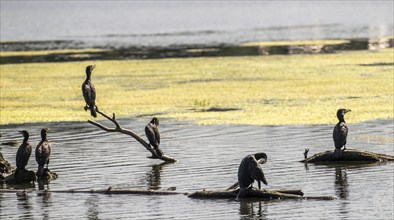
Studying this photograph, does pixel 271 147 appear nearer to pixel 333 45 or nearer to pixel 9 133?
pixel 9 133

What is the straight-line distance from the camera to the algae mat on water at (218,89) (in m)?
42.4

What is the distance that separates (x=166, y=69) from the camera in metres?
64.4

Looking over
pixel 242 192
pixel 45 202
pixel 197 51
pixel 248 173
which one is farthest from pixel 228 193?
pixel 197 51

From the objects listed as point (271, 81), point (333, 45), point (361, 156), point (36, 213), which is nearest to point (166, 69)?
point (271, 81)

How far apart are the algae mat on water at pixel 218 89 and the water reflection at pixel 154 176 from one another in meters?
A: 8.82

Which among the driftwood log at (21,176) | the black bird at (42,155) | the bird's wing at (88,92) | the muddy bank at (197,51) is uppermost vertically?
the muddy bank at (197,51)

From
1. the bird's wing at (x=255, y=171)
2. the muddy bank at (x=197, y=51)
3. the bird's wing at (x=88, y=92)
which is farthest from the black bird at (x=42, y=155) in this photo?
the muddy bank at (x=197, y=51)

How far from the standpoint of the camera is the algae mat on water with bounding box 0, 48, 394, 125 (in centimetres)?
4241

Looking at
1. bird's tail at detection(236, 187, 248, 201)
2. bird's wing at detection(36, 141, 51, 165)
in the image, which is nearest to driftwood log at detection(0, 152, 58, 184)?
bird's wing at detection(36, 141, 51, 165)

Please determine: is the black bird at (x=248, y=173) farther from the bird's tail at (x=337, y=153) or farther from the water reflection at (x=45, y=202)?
the bird's tail at (x=337, y=153)

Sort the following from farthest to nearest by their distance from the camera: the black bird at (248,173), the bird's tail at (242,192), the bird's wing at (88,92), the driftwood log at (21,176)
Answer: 1. the bird's wing at (88,92)
2. the driftwood log at (21,176)
3. the bird's tail at (242,192)
4. the black bird at (248,173)

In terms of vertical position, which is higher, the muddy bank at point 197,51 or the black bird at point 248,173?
the muddy bank at point 197,51

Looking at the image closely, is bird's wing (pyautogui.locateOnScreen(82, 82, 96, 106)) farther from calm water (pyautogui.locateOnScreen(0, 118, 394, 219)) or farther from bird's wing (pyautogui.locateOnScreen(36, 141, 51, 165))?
calm water (pyautogui.locateOnScreen(0, 118, 394, 219))

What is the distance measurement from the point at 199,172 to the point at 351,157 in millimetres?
4358
